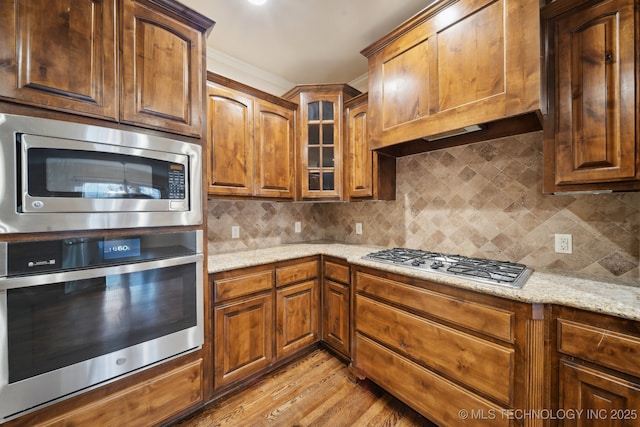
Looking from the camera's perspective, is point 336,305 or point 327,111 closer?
point 336,305

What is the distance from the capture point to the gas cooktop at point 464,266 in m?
1.33

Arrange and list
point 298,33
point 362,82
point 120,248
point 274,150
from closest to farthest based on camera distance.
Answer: point 120,248 → point 298,33 → point 274,150 → point 362,82

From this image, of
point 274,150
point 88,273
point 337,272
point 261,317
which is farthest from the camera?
point 274,150

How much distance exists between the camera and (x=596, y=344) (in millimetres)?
1021

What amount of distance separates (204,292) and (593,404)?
1.97m

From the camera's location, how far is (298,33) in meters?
2.04

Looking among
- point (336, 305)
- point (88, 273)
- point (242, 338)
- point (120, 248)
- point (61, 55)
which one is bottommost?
point (242, 338)

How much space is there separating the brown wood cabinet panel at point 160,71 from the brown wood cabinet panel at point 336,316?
1.59 metres

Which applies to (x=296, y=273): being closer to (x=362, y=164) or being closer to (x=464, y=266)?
(x=362, y=164)

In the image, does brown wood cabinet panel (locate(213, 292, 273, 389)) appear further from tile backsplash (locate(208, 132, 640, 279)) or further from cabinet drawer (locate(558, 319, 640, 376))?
cabinet drawer (locate(558, 319, 640, 376))

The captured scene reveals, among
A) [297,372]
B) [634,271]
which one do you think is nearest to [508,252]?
[634,271]

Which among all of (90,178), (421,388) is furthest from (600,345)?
(90,178)

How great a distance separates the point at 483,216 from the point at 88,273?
245 cm

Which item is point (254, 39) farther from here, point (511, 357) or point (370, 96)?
point (511, 357)
